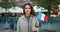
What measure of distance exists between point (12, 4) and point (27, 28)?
18185 mm

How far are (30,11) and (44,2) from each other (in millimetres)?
10491

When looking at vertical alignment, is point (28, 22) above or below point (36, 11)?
above

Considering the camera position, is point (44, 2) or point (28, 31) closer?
point (28, 31)

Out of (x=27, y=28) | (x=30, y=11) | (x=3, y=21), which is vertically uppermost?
(x=30, y=11)

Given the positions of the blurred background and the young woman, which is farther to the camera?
the blurred background

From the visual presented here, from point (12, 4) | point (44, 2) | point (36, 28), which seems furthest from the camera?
point (12, 4)

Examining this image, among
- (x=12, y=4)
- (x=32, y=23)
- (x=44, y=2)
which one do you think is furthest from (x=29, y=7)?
(x=12, y=4)

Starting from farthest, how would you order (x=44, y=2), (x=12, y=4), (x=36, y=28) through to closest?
(x=12, y=4) → (x=44, y=2) → (x=36, y=28)

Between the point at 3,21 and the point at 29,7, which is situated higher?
the point at 29,7

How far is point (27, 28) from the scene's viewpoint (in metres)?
3.12

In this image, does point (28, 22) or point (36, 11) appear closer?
point (28, 22)

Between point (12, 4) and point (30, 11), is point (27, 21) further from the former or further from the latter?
point (12, 4)

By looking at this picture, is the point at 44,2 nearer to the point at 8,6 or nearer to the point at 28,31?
the point at 8,6

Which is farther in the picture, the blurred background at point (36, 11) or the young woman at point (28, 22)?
the blurred background at point (36, 11)
